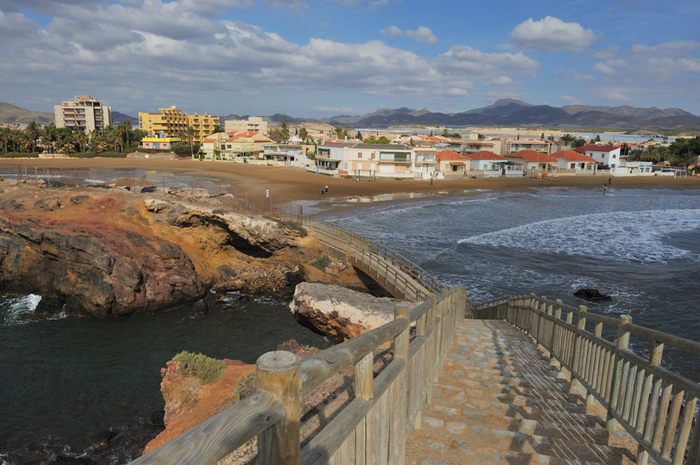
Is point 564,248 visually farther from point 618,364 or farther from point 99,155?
point 99,155

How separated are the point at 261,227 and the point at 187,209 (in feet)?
15.8

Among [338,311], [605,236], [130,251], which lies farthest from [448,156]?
[338,311]

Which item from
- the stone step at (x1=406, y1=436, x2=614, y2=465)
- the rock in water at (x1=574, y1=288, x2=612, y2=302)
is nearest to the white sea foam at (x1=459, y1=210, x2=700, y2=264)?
the rock in water at (x1=574, y1=288, x2=612, y2=302)

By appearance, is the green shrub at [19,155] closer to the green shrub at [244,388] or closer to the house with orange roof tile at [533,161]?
the house with orange roof tile at [533,161]

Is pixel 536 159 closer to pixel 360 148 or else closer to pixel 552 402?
pixel 360 148

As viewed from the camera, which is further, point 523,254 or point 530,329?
point 523,254

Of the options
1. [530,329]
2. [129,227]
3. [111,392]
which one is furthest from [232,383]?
[129,227]

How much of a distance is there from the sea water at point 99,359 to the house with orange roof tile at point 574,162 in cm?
8975

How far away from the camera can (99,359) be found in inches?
704

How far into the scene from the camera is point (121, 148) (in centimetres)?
11012

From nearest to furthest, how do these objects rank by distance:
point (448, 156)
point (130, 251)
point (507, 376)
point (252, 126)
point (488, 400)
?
point (488, 400) < point (507, 376) < point (130, 251) < point (448, 156) < point (252, 126)

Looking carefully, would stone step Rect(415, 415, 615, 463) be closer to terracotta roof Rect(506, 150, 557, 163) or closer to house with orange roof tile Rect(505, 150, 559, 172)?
house with orange roof tile Rect(505, 150, 559, 172)

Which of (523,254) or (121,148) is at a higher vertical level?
(121,148)

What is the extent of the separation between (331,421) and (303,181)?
2671 inches
